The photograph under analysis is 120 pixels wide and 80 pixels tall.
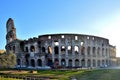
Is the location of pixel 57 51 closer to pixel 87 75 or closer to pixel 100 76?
pixel 87 75

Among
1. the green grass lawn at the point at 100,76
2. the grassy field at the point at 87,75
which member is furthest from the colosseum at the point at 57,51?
the green grass lawn at the point at 100,76

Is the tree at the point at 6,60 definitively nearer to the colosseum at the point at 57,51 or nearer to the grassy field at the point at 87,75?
the grassy field at the point at 87,75

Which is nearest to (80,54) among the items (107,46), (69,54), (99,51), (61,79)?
(69,54)

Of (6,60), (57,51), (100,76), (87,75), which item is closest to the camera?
(100,76)

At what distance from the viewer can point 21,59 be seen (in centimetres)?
7544

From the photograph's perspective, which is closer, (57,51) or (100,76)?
(100,76)

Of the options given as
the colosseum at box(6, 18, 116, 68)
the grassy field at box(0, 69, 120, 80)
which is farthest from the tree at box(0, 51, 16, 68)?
the colosseum at box(6, 18, 116, 68)

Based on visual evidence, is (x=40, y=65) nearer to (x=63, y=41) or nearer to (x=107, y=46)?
(x=63, y=41)

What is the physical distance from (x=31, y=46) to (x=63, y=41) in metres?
11.0

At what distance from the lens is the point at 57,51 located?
75312mm

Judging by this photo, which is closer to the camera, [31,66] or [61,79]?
[61,79]

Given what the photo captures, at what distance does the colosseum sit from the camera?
72938 millimetres

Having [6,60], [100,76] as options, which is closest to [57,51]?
[6,60]

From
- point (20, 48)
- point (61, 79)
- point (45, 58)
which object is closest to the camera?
point (61, 79)
